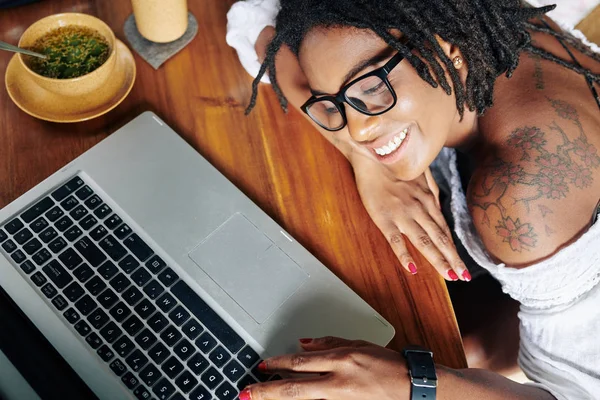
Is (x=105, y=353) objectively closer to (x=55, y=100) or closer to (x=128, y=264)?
(x=128, y=264)

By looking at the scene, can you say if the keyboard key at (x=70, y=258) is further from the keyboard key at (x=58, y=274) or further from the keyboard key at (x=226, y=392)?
the keyboard key at (x=226, y=392)

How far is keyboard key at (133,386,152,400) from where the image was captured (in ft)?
2.13

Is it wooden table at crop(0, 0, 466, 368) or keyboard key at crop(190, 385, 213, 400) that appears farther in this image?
wooden table at crop(0, 0, 466, 368)

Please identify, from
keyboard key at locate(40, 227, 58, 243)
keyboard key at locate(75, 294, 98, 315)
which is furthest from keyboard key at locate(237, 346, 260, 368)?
keyboard key at locate(40, 227, 58, 243)

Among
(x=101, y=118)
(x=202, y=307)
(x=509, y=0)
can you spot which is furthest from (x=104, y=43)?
(x=509, y=0)

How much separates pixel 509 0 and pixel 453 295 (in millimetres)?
576

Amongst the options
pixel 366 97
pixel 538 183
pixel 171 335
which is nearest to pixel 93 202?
pixel 171 335

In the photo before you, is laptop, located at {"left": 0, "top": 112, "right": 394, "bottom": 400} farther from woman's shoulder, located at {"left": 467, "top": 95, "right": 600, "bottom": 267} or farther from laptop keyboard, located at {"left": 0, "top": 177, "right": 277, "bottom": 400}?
woman's shoulder, located at {"left": 467, "top": 95, "right": 600, "bottom": 267}

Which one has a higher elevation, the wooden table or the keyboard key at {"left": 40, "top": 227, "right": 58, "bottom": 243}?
the wooden table

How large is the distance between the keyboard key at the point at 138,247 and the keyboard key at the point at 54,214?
0.32 feet

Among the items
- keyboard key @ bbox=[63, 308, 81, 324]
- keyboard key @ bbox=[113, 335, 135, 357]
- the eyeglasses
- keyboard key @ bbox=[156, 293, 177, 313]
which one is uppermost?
the eyeglasses

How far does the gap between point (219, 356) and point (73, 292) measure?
0.69 ft

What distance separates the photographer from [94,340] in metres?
0.68

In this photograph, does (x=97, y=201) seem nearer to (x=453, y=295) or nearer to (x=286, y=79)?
(x=286, y=79)
